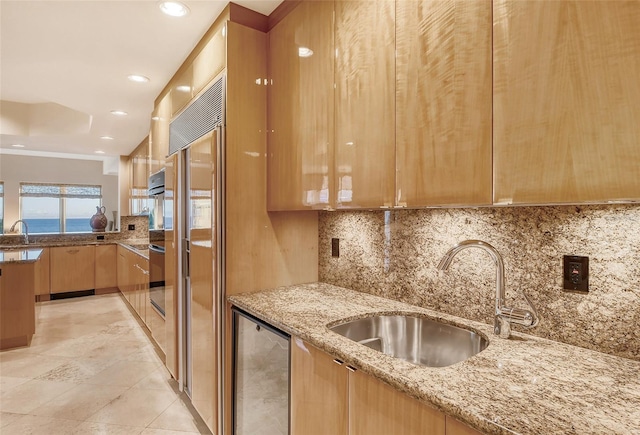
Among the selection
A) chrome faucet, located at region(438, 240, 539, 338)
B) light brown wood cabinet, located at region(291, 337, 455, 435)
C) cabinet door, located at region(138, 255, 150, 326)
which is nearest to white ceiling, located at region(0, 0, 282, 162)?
chrome faucet, located at region(438, 240, 539, 338)

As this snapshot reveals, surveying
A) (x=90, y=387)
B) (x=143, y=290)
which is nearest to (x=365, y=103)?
(x=90, y=387)

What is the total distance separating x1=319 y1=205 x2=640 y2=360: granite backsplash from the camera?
3.30 feet

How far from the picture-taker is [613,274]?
1.02 meters

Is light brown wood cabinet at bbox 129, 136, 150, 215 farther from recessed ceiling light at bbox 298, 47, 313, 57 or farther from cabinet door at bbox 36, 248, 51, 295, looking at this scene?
recessed ceiling light at bbox 298, 47, 313, 57

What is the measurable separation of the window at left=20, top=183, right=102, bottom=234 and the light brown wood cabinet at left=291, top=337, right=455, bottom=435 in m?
8.04

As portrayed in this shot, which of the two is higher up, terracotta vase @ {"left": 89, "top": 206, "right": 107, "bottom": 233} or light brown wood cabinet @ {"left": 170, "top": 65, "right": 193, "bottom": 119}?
light brown wood cabinet @ {"left": 170, "top": 65, "right": 193, "bottom": 119}

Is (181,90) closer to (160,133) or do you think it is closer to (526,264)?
(160,133)

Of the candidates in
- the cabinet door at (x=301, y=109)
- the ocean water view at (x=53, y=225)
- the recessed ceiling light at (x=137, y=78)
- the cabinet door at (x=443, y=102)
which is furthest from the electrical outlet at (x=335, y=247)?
the ocean water view at (x=53, y=225)

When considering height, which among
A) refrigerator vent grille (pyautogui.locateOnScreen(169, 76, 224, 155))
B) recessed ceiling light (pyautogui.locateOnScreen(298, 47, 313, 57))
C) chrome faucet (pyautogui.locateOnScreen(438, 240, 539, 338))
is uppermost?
recessed ceiling light (pyautogui.locateOnScreen(298, 47, 313, 57))

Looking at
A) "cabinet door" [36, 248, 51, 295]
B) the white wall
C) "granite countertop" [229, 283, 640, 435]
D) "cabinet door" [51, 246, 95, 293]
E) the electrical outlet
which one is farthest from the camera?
the white wall

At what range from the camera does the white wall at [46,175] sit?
719 cm

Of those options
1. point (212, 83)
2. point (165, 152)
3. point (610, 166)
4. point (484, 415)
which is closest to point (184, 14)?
point (212, 83)

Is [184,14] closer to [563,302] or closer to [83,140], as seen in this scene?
[563,302]

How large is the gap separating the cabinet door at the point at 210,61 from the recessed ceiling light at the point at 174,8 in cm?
20
